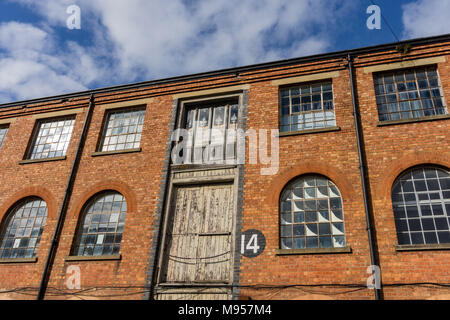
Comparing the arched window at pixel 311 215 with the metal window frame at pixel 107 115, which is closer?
the arched window at pixel 311 215

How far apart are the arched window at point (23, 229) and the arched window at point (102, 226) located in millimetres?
1380

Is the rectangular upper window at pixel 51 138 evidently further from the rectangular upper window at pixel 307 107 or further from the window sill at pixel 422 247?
the window sill at pixel 422 247

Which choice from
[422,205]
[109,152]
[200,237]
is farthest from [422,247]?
[109,152]

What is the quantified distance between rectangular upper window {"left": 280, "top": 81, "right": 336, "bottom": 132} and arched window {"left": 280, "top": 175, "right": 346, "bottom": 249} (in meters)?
1.69

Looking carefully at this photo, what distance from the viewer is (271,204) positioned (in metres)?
9.64

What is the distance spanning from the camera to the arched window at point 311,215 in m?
9.02

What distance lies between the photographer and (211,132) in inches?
453

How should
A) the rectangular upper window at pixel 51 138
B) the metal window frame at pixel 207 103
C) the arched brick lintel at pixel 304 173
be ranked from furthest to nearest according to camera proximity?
the rectangular upper window at pixel 51 138, the metal window frame at pixel 207 103, the arched brick lintel at pixel 304 173

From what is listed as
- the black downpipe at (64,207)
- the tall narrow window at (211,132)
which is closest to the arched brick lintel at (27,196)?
the black downpipe at (64,207)

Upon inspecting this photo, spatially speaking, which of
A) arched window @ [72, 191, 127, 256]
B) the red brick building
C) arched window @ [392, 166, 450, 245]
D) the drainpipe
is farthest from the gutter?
arched window @ [72, 191, 127, 256]

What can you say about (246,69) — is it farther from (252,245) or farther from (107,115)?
(252,245)

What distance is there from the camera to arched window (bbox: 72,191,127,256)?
10492 millimetres

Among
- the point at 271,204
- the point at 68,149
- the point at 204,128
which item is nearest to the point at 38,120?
the point at 68,149
